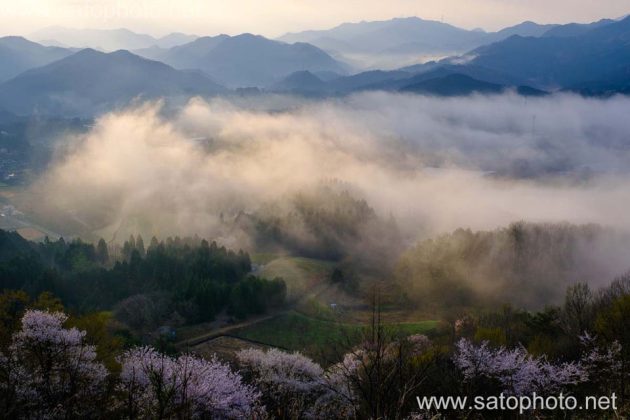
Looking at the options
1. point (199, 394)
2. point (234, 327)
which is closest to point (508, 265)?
point (234, 327)

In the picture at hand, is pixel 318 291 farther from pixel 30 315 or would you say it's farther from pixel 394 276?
pixel 30 315

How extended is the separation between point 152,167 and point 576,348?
150m

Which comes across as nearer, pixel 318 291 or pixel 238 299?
pixel 238 299

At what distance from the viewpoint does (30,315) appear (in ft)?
79.3

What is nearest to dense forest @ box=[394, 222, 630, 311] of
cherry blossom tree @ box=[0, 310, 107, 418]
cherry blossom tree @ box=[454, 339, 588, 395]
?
cherry blossom tree @ box=[454, 339, 588, 395]

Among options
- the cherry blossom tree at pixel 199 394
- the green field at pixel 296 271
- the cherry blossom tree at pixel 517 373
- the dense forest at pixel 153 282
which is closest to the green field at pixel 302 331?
the dense forest at pixel 153 282

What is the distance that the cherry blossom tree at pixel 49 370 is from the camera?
19.1m

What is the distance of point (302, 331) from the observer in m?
53.2

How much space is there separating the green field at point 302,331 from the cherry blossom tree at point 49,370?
26.1 m

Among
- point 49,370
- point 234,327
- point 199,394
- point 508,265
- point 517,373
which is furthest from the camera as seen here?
point 508,265

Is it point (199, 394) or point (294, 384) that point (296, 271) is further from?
point (199, 394)

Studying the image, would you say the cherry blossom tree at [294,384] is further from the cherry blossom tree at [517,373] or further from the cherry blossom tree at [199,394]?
the cherry blossom tree at [517,373]

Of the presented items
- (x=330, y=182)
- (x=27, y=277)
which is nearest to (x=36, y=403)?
(x=27, y=277)

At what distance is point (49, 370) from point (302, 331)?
1336 inches
